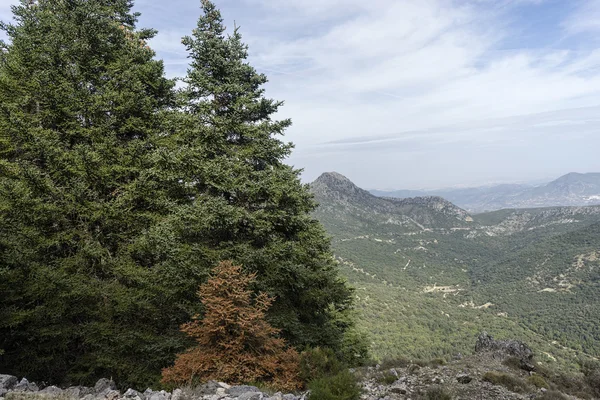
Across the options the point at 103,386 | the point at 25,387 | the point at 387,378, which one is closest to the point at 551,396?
the point at 387,378

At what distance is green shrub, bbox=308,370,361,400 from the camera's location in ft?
19.5

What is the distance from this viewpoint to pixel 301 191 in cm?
1165

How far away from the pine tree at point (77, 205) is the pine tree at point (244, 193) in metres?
1.57

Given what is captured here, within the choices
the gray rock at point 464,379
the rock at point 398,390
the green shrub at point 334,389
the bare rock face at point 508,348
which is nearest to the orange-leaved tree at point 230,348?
the green shrub at point 334,389

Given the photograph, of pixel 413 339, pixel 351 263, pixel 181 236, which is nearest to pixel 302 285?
pixel 181 236

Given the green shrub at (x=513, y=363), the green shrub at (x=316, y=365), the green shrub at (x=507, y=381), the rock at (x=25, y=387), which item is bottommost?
the green shrub at (x=513, y=363)

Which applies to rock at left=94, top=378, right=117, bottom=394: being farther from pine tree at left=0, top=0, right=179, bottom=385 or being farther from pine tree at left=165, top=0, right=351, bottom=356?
pine tree at left=165, top=0, right=351, bottom=356

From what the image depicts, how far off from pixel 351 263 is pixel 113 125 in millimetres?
156341

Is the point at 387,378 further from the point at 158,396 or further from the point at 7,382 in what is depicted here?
the point at 7,382

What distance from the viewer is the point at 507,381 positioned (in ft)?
28.1

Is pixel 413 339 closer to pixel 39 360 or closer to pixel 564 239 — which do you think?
pixel 39 360

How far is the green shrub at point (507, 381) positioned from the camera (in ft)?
26.8

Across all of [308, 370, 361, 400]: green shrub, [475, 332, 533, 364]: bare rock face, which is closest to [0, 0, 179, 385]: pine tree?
[308, 370, 361, 400]: green shrub

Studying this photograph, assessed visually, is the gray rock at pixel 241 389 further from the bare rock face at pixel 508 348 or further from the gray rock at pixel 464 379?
the bare rock face at pixel 508 348
